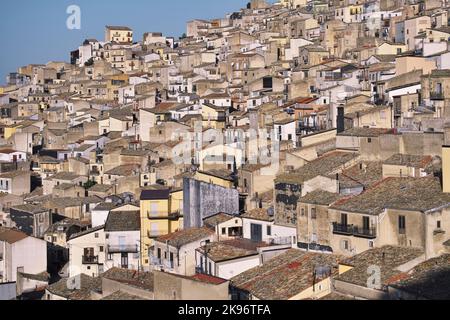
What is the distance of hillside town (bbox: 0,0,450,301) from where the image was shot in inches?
754

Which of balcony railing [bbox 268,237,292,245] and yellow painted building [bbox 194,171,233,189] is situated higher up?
yellow painted building [bbox 194,171,233,189]

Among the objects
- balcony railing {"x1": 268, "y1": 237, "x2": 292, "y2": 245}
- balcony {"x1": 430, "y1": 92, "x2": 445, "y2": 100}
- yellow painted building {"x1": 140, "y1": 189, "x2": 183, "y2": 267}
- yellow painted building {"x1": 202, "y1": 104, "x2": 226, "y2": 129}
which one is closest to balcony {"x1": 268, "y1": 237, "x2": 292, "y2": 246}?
balcony railing {"x1": 268, "y1": 237, "x2": 292, "y2": 245}

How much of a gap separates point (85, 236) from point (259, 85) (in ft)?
67.9

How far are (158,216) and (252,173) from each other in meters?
2.82

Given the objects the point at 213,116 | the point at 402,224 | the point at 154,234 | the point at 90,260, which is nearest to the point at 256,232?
the point at 154,234

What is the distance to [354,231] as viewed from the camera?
20.2 meters

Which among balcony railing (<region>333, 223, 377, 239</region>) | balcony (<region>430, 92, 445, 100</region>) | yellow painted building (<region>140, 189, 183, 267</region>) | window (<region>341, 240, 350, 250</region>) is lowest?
yellow painted building (<region>140, 189, 183, 267</region>)

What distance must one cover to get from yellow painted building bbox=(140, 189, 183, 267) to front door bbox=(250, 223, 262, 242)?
2.74 m

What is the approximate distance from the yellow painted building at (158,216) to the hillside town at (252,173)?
0.04 metres

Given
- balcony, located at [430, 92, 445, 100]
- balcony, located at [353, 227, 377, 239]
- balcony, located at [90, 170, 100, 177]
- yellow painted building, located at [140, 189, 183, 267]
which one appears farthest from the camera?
balcony, located at [90, 170, 100, 177]

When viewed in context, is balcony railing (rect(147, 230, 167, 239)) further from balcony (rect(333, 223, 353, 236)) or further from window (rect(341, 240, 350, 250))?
window (rect(341, 240, 350, 250))

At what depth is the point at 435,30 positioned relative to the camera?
39.5 m
